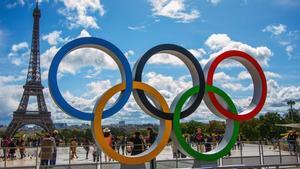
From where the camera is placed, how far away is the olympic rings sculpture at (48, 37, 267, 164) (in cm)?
1216

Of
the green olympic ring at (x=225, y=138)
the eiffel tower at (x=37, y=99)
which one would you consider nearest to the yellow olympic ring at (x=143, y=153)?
the green olympic ring at (x=225, y=138)

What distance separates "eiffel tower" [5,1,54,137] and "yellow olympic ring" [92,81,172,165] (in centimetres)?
5138

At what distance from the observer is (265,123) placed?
230 feet

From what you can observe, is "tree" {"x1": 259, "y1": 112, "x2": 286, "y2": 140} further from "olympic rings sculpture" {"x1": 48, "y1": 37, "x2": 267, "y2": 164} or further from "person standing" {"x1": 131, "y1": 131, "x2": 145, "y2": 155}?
"person standing" {"x1": 131, "y1": 131, "x2": 145, "y2": 155}

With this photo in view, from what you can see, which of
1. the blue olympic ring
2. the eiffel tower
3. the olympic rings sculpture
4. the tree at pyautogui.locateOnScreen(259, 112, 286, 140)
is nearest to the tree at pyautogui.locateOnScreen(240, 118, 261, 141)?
the tree at pyautogui.locateOnScreen(259, 112, 286, 140)

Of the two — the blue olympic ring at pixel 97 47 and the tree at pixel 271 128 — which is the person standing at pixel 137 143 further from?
the tree at pixel 271 128

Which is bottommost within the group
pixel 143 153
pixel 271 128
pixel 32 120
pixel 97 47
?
pixel 271 128

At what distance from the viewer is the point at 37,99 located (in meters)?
63.8

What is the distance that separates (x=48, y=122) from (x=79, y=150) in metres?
46.2

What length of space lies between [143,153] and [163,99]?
212 cm

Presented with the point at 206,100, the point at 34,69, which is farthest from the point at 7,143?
the point at 34,69

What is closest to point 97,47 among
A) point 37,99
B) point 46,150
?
point 46,150

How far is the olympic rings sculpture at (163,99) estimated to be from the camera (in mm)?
12156

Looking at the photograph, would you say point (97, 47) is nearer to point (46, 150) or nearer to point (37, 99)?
point (46, 150)
